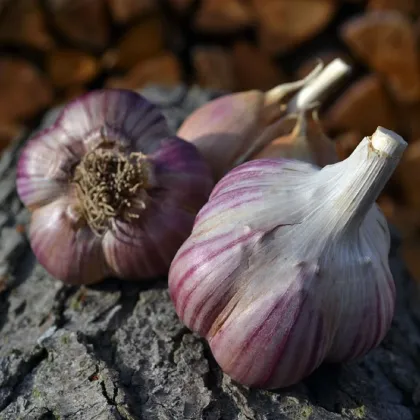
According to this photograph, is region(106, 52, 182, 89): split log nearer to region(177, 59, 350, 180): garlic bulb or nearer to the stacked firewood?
the stacked firewood

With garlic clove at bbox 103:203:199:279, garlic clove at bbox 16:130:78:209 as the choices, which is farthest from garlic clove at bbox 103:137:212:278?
garlic clove at bbox 16:130:78:209

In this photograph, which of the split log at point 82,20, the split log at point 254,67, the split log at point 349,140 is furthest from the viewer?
the split log at point 254,67

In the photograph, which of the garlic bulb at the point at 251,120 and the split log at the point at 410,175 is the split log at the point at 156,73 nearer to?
the split log at the point at 410,175

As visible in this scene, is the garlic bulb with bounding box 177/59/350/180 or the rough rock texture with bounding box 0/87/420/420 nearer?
the rough rock texture with bounding box 0/87/420/420

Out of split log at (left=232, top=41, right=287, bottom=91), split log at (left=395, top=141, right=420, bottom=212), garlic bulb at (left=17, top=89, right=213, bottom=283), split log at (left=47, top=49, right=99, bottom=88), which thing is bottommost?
split log at (left=395, top=141, right=420, bottom=212)

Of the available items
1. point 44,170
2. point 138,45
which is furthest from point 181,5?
point 44,170

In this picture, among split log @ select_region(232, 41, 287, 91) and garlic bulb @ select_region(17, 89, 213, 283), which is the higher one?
garlic bulb @ select_region(17, 89, 213, 283)

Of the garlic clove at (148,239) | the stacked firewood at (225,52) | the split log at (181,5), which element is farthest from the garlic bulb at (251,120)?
the split log at (181,5)
